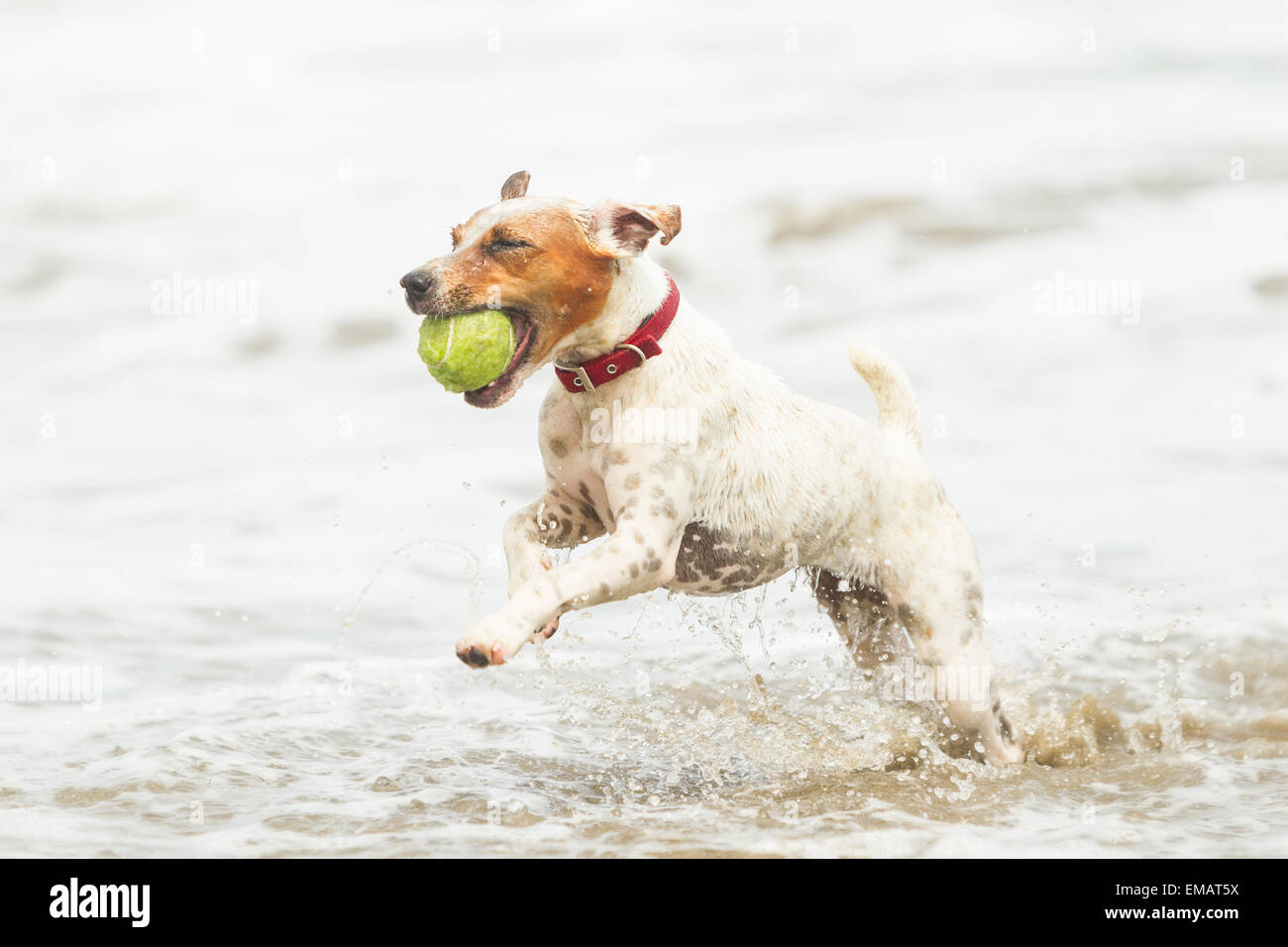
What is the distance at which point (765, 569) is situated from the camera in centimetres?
484

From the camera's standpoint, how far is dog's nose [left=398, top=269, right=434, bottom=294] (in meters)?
4.18

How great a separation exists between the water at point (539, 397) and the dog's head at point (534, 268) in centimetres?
137

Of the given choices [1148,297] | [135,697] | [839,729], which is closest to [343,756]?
[135,697]

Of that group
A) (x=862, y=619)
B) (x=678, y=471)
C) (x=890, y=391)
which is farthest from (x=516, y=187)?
(x=862, y=619)

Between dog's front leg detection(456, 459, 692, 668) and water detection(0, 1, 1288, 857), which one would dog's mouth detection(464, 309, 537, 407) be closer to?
dog's front leg detection(456, 459, 692, 668)

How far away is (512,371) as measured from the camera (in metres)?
4.30

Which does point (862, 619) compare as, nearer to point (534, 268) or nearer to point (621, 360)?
point (621, 360)

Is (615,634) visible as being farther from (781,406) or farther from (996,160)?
(996,160)

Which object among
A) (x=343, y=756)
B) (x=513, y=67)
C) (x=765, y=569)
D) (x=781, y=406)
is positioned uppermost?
(x=513, y=67)

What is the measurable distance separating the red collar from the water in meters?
1.17

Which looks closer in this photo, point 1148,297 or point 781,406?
point 781,406

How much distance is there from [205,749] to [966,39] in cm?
1494

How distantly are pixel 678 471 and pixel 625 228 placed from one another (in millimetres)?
684

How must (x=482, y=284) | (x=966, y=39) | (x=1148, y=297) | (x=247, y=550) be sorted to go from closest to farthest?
(x=482, y=284) → (x=247, y=550) → (x=1148, y=297) → (x=966, y=39)
